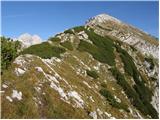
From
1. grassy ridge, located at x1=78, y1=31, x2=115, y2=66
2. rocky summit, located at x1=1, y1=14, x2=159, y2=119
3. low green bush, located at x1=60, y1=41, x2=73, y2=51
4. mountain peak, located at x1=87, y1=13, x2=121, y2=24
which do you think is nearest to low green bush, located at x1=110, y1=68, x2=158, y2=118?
rocky summit, located at x1=1, y1=14, x2=159, y2=119

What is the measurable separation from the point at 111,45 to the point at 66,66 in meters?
26.3

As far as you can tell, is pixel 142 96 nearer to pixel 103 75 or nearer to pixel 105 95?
pixel 103 75

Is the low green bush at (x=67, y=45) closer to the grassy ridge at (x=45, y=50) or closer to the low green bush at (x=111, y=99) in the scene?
the grassy ridge at (x=45, y=50)

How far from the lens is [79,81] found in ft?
157

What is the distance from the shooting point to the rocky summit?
34.8m

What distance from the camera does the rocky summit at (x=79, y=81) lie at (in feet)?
114

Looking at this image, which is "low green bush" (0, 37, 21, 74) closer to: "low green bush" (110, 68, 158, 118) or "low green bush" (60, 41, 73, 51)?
"low green bush" (60, 41, 73, 51)

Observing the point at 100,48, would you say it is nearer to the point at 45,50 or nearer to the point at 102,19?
the point at 45,50

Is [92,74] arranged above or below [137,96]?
above

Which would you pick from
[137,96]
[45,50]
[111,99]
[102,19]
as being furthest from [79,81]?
[102,19]

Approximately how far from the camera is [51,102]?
117 ft

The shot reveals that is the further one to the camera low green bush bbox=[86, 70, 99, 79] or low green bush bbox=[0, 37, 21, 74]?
low green bush bbox=[86, 70, 99, 79]

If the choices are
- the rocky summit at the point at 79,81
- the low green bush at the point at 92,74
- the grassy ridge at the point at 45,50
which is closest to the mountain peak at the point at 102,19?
the rocky summit at the point at 79,81

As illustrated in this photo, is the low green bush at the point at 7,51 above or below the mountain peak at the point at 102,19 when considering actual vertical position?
below
